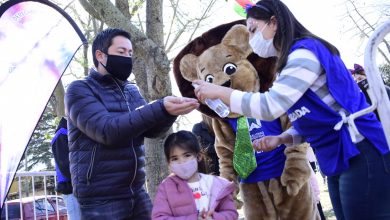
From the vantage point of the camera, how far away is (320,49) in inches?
85.6

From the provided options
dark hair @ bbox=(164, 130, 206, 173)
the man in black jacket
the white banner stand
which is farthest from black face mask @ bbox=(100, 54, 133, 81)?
the white banner stand

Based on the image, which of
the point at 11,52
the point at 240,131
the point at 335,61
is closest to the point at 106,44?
the point at 11,52

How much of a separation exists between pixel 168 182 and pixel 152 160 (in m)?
1.94

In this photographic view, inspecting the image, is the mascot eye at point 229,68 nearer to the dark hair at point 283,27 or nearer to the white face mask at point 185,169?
the white face mask at point 185,169

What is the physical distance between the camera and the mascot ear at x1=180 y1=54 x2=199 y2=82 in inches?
159

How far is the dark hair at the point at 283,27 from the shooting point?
228 cm

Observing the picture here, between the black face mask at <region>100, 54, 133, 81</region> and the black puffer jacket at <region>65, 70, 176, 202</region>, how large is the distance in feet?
0.43

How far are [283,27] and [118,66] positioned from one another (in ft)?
3.85

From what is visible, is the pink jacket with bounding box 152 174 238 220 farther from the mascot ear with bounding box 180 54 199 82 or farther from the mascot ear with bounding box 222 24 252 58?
the mascot ear with bounding box 222 24 252 58

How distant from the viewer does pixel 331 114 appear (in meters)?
2.15

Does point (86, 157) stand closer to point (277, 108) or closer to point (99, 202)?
point (99, 202)

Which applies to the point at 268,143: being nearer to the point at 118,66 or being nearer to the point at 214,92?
the point at 214,92

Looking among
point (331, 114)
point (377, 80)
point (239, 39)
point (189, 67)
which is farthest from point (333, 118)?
point (189, 67)

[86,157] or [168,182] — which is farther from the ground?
[86,157]
